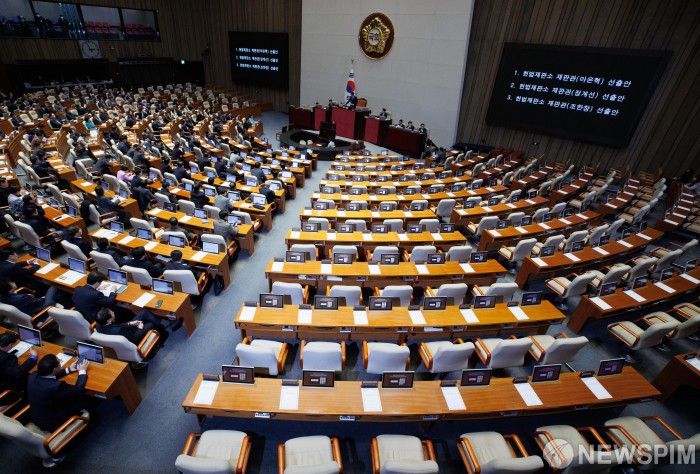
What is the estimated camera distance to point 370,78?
20938 mm

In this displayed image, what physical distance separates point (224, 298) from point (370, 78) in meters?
18.0

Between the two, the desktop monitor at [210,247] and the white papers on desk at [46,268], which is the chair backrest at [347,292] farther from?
the white papers on desk at [46,268]

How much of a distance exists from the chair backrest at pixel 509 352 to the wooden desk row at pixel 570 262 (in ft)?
9.60

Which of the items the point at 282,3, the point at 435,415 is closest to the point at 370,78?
the point at 282,3

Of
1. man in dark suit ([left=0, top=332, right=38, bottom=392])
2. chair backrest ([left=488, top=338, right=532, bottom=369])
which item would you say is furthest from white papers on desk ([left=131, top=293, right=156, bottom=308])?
chair backrest ([left=488, top=338, right=532, bottom=369])

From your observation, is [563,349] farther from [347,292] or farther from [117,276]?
[117,276]

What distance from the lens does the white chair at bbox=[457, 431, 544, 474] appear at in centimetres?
344

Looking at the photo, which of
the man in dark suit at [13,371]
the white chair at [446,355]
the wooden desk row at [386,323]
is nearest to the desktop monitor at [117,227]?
the man in dark suit at [13,371]

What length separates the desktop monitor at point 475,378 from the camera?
4.45m

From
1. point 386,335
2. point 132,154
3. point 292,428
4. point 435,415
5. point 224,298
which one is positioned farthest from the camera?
point 132,154

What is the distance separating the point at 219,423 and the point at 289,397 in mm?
1330

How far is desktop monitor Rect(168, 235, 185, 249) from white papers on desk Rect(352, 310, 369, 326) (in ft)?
13.7

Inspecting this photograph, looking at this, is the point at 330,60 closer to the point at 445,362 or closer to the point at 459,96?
the point at 459,96

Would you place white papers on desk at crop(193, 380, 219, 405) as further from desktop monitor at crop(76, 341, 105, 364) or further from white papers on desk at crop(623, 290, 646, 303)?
white papers on desk at crop(623, 290, 646, 303)
